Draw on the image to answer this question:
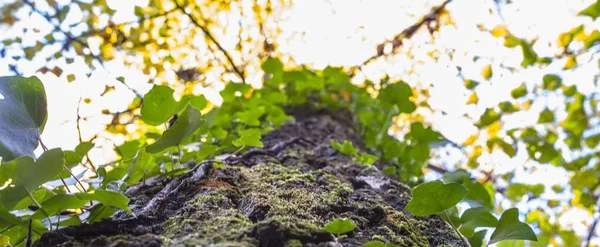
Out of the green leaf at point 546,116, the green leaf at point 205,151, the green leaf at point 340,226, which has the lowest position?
the green leaf at point 340,226

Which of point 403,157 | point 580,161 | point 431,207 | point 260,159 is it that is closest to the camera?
point 431,207

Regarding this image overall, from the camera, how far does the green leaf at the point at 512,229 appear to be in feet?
2.55

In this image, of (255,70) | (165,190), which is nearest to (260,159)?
(165,190)

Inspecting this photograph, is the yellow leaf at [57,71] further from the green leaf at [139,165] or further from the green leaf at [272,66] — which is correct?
the green leaf at [139,165]

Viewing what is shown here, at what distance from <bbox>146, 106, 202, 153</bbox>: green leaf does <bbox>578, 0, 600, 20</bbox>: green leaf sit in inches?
85.2

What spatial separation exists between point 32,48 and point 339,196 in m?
2.07

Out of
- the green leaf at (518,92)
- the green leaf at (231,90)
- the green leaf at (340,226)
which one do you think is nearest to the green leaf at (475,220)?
the green leaf at (340,226)

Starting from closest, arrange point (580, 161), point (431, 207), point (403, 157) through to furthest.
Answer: point (431, 207)
point (403, 157)
point (580, 161)

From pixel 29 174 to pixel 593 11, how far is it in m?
2.50

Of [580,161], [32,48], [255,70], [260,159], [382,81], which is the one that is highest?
[255,70]

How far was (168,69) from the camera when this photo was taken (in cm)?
300

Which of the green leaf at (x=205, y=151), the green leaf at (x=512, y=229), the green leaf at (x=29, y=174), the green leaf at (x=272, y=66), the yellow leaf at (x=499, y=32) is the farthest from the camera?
the yellow leaf at (x=499, y=32)

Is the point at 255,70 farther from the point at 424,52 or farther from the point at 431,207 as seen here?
the point at 431,207

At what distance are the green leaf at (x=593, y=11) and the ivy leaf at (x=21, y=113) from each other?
2421 mm
